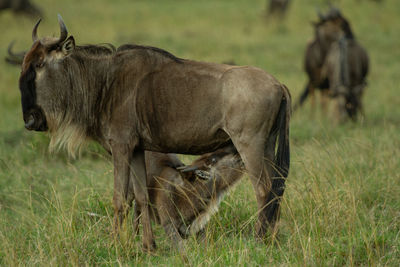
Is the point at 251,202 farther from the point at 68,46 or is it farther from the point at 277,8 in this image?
the point at 277,8

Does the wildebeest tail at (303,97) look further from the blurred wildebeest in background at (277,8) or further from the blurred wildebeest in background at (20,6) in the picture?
the blurred wildebeest in background at (20,6)

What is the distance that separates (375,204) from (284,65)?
9.28 meters

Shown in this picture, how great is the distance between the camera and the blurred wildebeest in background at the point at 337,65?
10508 millimetres

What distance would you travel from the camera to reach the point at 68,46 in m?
4.70

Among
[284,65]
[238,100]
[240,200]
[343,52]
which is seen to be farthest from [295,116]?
[238,100]

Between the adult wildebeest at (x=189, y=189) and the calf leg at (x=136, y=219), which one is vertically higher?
the adult wildebeest at (x=189, y=189)

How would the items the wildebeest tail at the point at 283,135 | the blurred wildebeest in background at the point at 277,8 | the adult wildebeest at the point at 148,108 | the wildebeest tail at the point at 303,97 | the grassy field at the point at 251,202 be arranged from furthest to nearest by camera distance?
the blurred wildebeest in background at the point at 277,8 → the wildebeest tail at the point at 303,97 → the wildebeest tail at the point at 283,135 → the adult wildebeest at the point at 148,108 → the grassy field at the point at 251,202

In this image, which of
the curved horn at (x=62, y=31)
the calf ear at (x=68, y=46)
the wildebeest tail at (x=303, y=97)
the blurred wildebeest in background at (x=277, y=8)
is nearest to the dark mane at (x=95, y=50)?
the calf ear at (x=68, y=46)

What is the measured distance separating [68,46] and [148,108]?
2.61ft

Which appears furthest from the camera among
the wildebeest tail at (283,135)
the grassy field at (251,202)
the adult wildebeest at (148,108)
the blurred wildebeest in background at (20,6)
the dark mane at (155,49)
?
the blurred wildebeest in background at (20,6)

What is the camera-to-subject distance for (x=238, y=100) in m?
4.53

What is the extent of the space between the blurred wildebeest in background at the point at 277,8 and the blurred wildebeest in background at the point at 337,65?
27.1 feet

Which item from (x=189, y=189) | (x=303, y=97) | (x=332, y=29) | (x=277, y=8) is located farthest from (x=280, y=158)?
(x=277, y=8)

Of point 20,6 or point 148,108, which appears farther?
point 20,6
